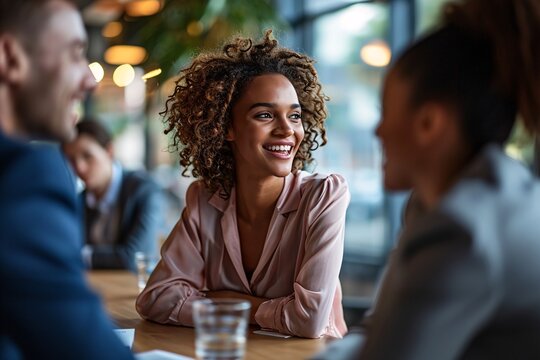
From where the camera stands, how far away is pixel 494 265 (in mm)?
1158

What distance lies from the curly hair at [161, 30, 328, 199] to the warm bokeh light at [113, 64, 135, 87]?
323 inches

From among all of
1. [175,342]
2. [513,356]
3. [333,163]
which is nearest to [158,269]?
[175,342]

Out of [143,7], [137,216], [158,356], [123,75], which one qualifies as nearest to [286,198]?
[158,356]

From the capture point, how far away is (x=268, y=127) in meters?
2.68

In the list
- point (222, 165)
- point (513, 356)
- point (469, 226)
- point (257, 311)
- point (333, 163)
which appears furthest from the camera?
point (333, 163)

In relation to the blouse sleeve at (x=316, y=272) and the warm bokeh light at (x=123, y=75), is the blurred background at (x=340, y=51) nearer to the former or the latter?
the blouse sleeve at (x=316, y=272)

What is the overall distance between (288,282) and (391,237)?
12.0 ft

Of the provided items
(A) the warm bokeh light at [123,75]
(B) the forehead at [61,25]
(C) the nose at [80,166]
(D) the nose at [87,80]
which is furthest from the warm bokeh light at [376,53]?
(A) the warm bokeh light at [123,75]

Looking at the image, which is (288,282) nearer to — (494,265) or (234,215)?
(234,215)

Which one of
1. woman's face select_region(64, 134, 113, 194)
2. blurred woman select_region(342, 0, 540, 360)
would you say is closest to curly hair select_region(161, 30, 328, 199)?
blurred woman select_region(342, 0, 540, 360)

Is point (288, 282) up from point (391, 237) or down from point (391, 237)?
up

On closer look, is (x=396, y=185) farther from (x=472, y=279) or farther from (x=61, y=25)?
(x=61, y=25)

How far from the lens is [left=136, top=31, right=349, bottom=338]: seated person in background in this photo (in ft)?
7.96

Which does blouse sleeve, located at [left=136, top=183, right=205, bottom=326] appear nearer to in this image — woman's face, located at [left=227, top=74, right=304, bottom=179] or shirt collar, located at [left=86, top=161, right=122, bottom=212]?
woman's face, located at [left=227, top=74, right=304, bottom=179]
